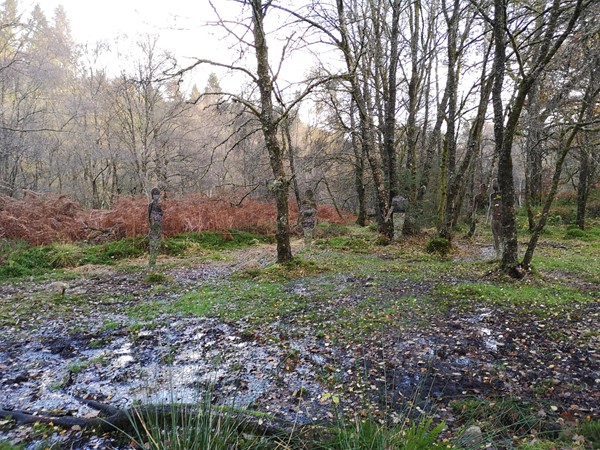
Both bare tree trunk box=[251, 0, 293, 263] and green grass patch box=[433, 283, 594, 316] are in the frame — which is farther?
bare tree trunk box=[251, 0, 293, 263]

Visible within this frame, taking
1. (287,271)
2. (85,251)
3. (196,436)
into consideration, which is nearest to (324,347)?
(196,436)

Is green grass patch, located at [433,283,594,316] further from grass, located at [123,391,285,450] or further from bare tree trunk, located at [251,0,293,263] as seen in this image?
grass, located at [123,391,285,450]

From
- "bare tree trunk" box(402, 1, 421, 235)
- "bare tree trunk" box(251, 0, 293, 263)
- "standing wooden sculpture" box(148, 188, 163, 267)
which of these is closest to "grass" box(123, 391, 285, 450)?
"bare tree trunk" box(251, 0, 293, 263)

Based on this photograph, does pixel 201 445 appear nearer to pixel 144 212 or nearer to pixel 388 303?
pixel 388 303

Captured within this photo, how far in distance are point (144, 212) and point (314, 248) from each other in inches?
231

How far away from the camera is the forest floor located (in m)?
2.86

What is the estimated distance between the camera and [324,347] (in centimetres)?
421

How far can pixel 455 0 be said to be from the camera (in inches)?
379

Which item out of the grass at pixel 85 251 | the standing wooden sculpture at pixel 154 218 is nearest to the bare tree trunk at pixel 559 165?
the standing wooden sculpture at pixel 154 218

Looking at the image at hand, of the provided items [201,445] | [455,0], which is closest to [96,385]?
[201,445]

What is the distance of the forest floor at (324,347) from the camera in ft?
9.39

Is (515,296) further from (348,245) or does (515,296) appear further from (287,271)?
(348,245)

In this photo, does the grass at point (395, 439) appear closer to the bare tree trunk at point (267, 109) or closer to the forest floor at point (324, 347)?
the forest floor at point (324, 347)

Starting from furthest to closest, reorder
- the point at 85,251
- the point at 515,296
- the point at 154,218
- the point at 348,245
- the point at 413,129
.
Answer: the point at 413,129
the point at 348,245
the point at 85,251
the point at 154,218
the point at 515,296
